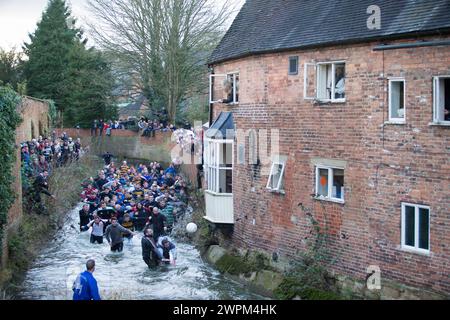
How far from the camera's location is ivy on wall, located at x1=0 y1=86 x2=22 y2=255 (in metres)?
17.6

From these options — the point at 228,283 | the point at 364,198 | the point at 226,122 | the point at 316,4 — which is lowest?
the point at 228,283

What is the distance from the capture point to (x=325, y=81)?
57.3ft

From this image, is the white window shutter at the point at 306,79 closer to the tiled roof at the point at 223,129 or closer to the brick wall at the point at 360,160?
the brick wall at the point at 360,160

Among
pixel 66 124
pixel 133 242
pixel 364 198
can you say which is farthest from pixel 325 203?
pixel 66 124

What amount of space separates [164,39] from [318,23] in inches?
992

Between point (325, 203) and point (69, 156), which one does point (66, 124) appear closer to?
point (69, 156)

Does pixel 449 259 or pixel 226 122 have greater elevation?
pixel 226 122

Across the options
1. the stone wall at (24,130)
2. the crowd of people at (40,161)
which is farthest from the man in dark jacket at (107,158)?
the crowd of people at (40,161)

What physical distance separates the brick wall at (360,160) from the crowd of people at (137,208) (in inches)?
115

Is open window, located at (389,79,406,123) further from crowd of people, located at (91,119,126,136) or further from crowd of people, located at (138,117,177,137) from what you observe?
crowd of people, located at (91,119,126,136)

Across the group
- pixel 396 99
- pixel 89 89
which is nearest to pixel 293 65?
pixel 396 99

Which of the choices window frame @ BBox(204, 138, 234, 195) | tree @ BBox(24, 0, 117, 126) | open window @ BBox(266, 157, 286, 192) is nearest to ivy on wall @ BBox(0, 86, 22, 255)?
window frame @ BBox(204, 138, 234, 195)
